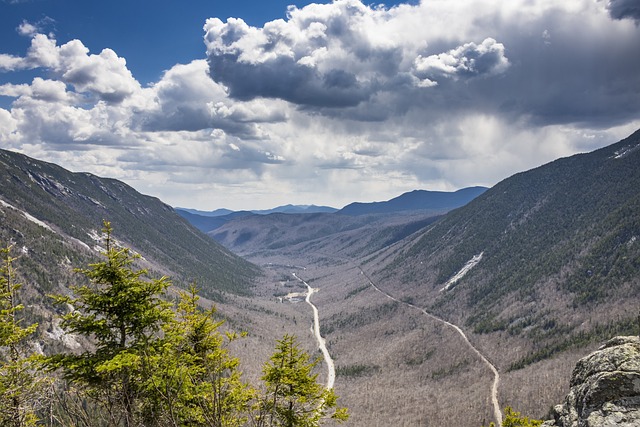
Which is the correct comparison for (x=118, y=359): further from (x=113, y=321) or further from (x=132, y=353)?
(x=113, y=321)

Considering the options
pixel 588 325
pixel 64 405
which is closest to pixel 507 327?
pixel 588 325

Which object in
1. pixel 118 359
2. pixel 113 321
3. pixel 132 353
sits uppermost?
pixel 113 321

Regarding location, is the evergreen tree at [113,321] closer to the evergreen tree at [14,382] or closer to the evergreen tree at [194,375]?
the evergreen tree at [194,375]

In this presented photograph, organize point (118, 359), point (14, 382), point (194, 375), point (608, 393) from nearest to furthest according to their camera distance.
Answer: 1. point (118, 359)
2. point (608, 393)
3. point (14, 382)
4. point (194, 375)

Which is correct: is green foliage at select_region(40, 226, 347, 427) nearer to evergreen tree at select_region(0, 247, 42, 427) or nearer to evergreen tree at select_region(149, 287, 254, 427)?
evergreen tree at select_region(149, 287, 254, 427)

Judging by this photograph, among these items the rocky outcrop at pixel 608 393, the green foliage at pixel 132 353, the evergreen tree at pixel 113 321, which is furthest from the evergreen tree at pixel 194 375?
the rocky outcrop at pixel 608 393

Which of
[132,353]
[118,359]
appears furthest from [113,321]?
[118,359]

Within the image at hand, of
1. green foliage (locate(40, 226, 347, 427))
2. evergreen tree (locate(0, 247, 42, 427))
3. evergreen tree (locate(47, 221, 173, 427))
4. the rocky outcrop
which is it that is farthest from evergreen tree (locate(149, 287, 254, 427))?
the rocky outcrop

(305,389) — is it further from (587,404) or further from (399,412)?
(399,412)
